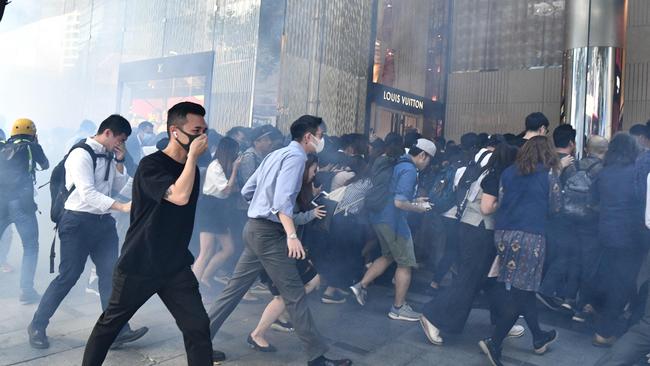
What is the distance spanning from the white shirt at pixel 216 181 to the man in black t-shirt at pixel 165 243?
216 cm

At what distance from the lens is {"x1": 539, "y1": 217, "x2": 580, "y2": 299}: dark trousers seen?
408 cm

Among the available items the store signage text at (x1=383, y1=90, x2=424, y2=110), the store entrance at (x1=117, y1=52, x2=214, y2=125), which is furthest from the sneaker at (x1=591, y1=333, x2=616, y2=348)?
the store signage text at (x1=383, y1=90, x2=424, y2=110)

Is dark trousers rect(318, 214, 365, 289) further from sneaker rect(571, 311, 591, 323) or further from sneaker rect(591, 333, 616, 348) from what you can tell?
sneaker rect(591, 333, 616, 348)

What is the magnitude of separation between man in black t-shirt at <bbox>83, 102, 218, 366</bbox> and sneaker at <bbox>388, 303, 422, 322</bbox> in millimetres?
2108

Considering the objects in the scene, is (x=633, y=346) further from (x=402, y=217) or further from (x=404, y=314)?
(x=402, y=217)

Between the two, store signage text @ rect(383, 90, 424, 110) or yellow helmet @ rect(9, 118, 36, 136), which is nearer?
yellow helmet @ rect(9, 118, 36, 136)

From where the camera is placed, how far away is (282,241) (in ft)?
9.68

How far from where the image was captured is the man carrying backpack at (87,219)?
9.96 feet

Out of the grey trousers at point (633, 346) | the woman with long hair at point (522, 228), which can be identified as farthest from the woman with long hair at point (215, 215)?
the grey trousers at point (633, 346)

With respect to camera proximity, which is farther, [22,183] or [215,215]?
[215,215]

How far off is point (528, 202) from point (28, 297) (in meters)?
3.77

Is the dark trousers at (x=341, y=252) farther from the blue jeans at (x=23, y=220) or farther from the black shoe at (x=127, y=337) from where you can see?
the blue jeans at (x=23, y=220)

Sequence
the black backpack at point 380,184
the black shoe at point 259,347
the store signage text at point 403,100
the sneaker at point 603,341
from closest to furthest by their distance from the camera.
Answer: the black shoe at point 259,347 < the sneaker at point 603,341 < the black backpack at point 380,184 < the store signage text at point 403,100

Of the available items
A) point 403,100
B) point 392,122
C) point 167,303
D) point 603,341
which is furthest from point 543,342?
point 403,100
